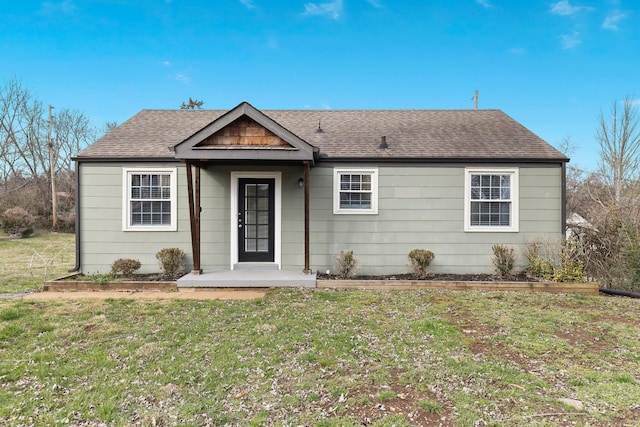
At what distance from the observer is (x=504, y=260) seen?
23.7 feet

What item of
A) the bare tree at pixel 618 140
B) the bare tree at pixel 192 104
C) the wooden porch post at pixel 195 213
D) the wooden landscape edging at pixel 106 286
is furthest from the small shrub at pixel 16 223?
the bare tree at pixel 618 140

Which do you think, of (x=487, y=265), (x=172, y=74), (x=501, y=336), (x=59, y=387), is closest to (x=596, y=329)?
(x=501, y=336)

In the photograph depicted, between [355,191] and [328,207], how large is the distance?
30.2 inches

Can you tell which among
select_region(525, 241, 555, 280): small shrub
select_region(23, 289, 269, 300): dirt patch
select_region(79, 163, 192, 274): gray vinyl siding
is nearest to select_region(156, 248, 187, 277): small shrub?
select_region(79, 163, 192, 274): gray vinyl siding

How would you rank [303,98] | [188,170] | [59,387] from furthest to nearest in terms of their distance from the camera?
[303,98], [188,170], [59,387]

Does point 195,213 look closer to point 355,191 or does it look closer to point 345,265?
point 345,265

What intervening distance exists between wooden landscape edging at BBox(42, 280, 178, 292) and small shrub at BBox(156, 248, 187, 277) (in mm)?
630

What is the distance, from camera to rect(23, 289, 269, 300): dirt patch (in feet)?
19.8

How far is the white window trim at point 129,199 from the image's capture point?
298 inches

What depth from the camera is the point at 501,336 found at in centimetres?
410

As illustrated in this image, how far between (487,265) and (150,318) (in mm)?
7220

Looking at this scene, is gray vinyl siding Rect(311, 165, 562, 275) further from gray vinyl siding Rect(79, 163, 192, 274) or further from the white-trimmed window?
gray vinyl siding Rect(79, 163, 192, 274)

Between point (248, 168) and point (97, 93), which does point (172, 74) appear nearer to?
point (97, 93)

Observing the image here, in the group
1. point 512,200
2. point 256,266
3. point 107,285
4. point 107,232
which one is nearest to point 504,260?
point 512,200
